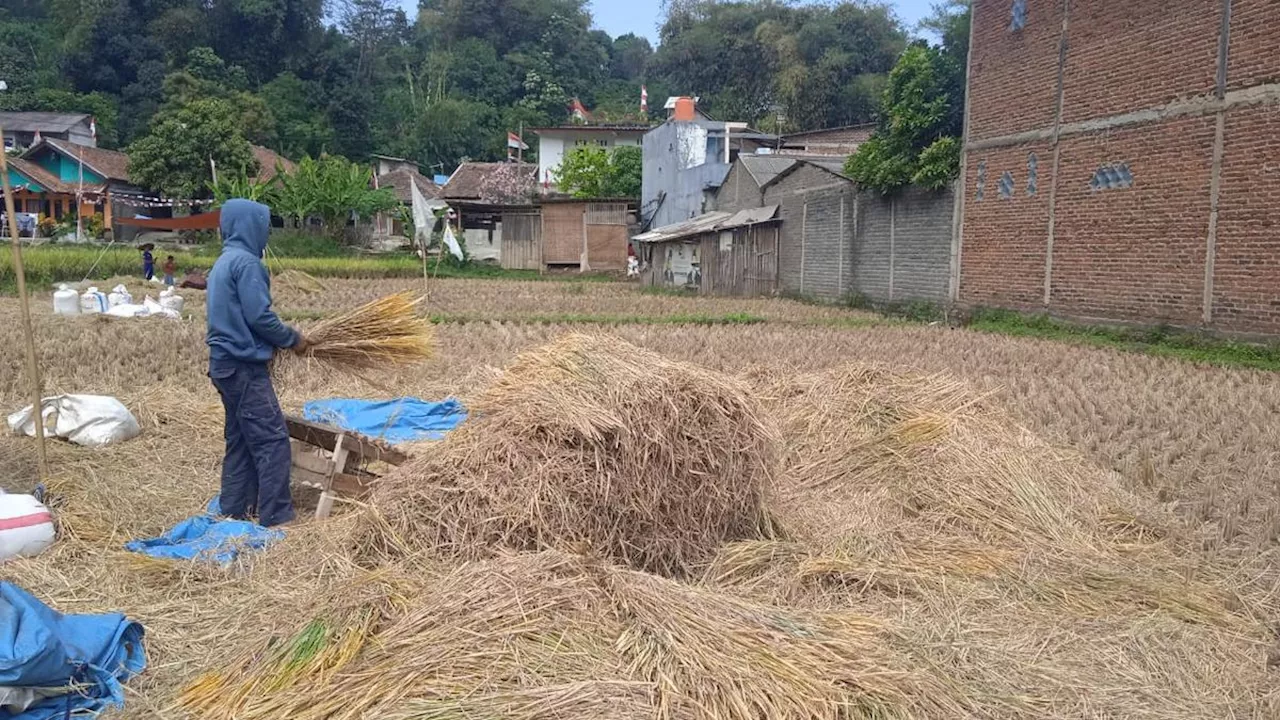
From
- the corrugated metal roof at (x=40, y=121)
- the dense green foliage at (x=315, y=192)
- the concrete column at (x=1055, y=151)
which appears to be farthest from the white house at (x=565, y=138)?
the concrete column at (x=1055, y=151)

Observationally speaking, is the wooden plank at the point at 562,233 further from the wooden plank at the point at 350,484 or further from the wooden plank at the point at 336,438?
the wooden plank at the point at 350,484

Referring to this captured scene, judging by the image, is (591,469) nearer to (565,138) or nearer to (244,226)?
(244,226)

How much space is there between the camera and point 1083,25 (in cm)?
1483

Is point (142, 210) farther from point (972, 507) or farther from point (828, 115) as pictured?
point (972, 507)

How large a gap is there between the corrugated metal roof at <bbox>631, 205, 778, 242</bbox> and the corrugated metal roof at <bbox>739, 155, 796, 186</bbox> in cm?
107

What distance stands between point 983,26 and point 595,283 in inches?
597

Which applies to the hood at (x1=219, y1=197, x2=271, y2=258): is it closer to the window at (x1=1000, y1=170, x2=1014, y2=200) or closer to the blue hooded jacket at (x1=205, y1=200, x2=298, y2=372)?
the blue hooded jacket at (x1=205, y1=200, x2=298, y2=372)

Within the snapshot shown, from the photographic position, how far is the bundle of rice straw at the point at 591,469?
12.6ft

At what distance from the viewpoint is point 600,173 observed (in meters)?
40.4

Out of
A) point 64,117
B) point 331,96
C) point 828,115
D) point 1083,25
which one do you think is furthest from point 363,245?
point 1083,25

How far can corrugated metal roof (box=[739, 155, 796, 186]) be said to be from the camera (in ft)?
91.9

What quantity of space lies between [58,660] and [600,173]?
38.5 metres

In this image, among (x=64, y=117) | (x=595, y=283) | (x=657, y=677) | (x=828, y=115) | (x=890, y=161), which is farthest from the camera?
(x=828, y=115)

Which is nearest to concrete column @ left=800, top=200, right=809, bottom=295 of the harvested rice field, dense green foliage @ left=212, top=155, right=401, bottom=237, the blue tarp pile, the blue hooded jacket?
dense green foliage @ left=212, top=155, right=401, bottom=237
